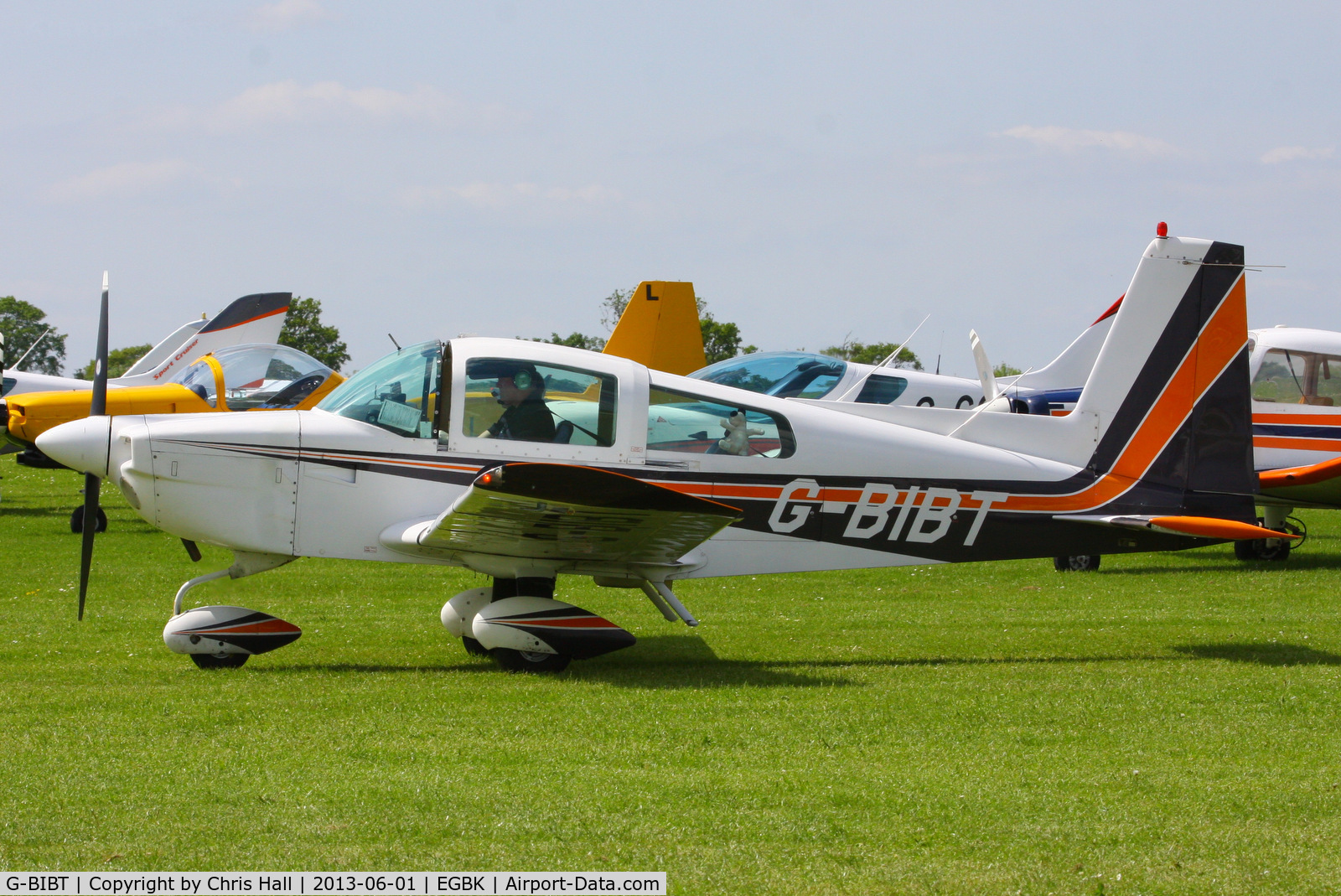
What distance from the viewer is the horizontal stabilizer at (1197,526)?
7.92 m

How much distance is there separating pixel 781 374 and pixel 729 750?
373 inches

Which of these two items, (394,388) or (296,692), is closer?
(296,692)

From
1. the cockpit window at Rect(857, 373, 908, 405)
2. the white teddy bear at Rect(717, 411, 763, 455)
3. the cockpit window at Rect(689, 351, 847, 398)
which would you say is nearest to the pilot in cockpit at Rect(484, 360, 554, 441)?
the white teddy bear at Rect(717, 411, 763, 455)

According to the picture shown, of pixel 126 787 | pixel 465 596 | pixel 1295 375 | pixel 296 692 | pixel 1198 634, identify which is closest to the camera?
pixel 126 787

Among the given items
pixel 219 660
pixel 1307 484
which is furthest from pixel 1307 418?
pixel 219 660

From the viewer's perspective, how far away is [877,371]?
50.0 feet

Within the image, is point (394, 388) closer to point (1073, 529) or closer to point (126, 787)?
point (126, 787)

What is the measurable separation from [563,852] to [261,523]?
4213 millimetres

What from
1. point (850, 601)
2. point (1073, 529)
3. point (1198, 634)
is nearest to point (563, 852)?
point (1073, 529)

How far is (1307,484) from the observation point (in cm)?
1247

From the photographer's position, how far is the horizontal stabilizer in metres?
7.92

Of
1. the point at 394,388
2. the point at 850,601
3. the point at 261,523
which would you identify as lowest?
the point at 850,601

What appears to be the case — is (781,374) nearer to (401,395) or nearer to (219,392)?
(219,392)

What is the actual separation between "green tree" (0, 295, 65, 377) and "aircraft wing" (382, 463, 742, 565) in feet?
250
